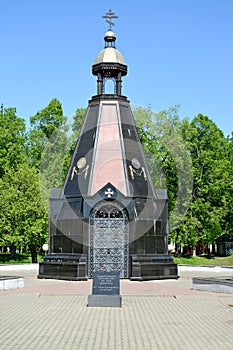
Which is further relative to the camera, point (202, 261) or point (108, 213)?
point (202, 261)

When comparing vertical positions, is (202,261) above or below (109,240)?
below

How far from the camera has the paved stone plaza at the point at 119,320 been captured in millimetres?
8867

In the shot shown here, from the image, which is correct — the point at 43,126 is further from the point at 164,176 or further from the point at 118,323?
the point at 118,323

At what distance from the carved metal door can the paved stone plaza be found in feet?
10.0

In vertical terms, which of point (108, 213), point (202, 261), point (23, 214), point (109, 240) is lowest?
point (202, 261)

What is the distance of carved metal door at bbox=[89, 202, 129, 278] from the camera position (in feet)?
68.7

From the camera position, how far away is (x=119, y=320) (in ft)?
36.9

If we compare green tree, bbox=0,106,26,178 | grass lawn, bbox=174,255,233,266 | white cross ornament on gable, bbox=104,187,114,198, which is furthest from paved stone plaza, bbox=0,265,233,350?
green tree, bbox=0,106,26,178

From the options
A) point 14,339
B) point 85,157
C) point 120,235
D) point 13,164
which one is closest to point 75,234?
point 120,235

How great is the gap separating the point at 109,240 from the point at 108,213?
3.66ft

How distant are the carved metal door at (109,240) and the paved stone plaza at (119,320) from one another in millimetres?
3059

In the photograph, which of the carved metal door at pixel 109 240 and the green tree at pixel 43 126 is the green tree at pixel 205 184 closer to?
the green tree at pixel 43 126

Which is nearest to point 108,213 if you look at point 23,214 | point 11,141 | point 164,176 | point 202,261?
point 23,214

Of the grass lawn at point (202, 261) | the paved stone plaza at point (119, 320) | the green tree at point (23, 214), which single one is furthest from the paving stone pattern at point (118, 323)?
the grass lawn at point (202, 261)
